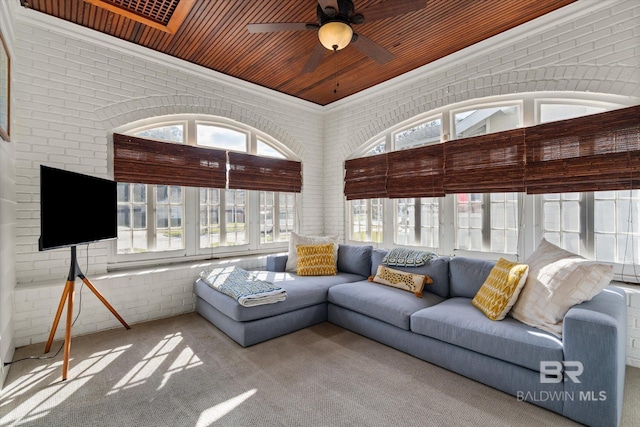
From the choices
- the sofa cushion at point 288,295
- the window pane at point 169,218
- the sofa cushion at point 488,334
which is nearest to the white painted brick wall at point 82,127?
the window pane at point 169,218

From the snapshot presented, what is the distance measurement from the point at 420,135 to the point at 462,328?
2731 millimetres

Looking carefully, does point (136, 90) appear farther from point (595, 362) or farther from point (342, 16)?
point (595, 362)

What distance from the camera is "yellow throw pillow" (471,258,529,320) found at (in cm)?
229

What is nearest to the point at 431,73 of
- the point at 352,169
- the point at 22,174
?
the point at 352,169

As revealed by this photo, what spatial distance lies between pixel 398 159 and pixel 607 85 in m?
2.18

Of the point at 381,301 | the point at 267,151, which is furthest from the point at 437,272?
the point at 267,151

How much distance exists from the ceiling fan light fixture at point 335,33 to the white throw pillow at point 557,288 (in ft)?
7.69

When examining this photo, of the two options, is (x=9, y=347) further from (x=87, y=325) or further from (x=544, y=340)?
(x=544, y=340)

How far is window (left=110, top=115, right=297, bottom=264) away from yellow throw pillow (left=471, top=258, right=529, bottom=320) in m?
3.13

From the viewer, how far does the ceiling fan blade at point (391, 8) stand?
2.12 metres

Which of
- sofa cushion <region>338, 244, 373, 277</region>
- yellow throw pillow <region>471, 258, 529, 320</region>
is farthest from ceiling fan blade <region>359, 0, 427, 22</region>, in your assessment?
sofa cushion <region>338, 244, 373, 277</region>

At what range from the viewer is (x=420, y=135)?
13.6 ft

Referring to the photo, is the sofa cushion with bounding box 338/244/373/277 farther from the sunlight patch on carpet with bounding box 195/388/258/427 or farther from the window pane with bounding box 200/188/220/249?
the sunlight patch on carpet with bounding box 195/388/258/427

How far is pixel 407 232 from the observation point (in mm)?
4266
